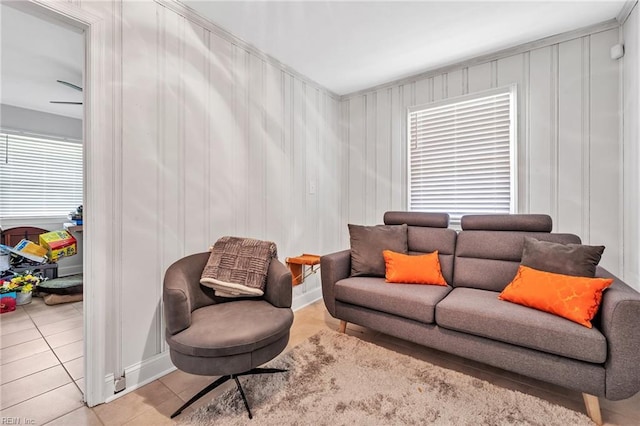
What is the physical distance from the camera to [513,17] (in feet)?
7.35

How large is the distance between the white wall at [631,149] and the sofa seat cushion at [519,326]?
0.99 meters

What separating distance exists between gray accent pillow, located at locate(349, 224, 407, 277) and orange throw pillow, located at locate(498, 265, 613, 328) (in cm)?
95

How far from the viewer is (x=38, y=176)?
4207 mm

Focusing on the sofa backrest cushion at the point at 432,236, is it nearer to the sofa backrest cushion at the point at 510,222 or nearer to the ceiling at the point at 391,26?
the sofa backrest cushion at the point at 510,222

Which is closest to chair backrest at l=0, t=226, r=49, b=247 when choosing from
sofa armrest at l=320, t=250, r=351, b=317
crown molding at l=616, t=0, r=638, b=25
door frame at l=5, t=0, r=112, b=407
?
door frame at l=5, t=0, r=112, b=407

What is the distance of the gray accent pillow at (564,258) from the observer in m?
1.80

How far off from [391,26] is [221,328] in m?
2.59

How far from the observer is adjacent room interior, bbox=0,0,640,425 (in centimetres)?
169

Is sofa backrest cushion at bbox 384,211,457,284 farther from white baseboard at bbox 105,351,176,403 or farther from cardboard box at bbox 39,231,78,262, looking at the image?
cardboard box at bbox 39,231,78,262

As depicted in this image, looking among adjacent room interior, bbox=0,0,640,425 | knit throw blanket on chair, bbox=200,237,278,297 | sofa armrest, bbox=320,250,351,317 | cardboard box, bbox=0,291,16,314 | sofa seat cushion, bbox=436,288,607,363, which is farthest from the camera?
cardboard box, bbox=0,291,16,314

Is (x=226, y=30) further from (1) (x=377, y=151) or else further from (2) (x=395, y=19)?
(1) (x=377, y=151)

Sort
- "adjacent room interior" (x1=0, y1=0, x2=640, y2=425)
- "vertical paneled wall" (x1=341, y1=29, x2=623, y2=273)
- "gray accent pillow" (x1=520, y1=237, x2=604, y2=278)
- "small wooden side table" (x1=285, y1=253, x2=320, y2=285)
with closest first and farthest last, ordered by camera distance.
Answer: "adjacent room interior" (x1=0, y1=0, x2=640, y2=425)
"gray accent pillow" (x1=520, y1=237, x2=604, y2=278)
"vertical paneled wall" (x1=341, y1=29, x2=623, y2=273)
"small wooden side table" (x1=285, y1=253, x2=320, y2=285)

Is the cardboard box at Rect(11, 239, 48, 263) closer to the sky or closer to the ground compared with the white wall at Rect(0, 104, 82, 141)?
closer to the ground

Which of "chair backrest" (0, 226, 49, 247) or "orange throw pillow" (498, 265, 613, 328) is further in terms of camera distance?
"chair backrest" (0, 226, 49, 247)
